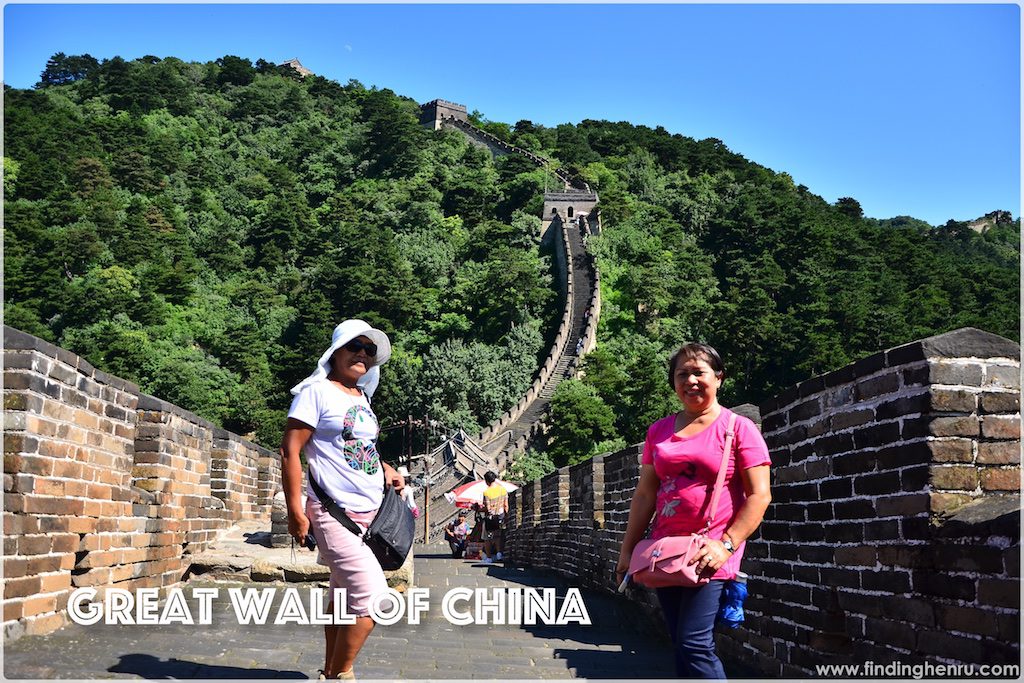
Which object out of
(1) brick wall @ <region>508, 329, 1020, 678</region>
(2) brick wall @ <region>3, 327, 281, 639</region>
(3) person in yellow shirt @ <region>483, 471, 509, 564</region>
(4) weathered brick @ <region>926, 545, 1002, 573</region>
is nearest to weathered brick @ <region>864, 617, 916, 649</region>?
(1) brick wall @ <region>508, 329, 1020, 678</region>

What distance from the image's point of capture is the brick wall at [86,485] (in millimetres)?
5180

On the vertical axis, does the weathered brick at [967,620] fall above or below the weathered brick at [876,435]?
below

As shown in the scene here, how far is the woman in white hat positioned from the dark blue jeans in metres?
1.25

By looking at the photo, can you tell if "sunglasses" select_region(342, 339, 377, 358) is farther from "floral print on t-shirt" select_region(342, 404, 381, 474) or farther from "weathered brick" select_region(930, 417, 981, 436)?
"weathered brick" select_region(930, 417, 981, 436)

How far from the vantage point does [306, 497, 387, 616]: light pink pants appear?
3988 millimetres

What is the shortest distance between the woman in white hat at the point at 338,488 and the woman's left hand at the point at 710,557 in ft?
4.39

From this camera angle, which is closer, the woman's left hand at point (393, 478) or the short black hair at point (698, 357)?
the short black hair at point (698, 357)

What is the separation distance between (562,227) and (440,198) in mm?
15561

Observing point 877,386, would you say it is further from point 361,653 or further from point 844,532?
point 361,653

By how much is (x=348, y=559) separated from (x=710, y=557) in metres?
1.45

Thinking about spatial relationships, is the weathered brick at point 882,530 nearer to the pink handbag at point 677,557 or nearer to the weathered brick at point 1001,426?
the weathered brick at point 1001,426

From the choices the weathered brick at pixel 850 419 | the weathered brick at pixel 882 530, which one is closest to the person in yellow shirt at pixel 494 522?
the weathered brick at pixel 850 419

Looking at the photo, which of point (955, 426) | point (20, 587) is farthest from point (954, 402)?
point (20, 587)

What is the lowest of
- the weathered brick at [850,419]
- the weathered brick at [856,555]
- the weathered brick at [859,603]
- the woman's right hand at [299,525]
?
the weathered brick at [859,603]
